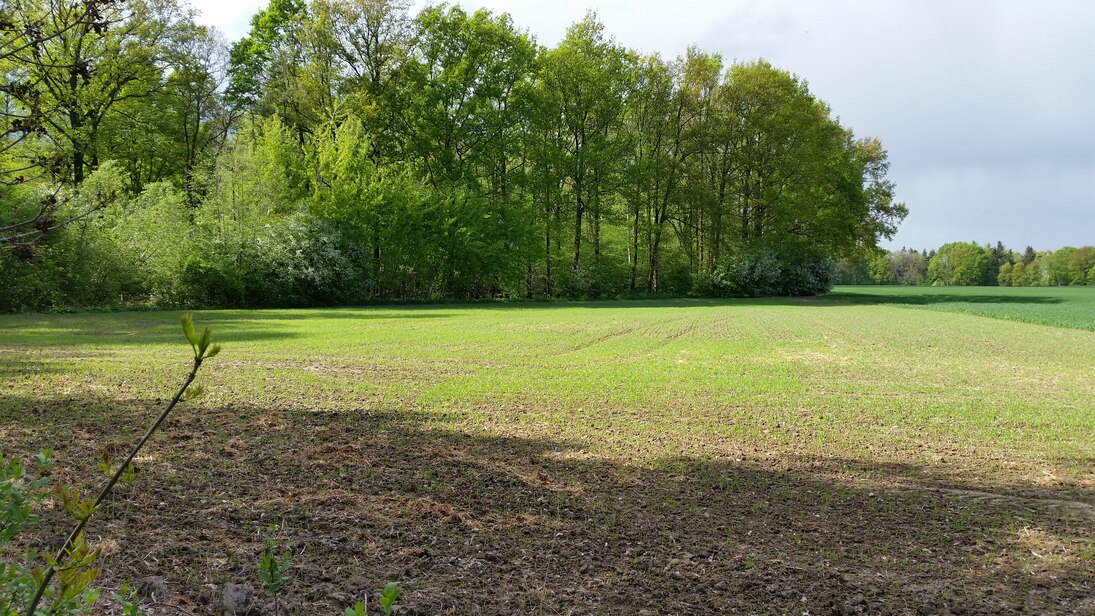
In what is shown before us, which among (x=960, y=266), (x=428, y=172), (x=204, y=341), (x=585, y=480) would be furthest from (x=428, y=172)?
(x=960, y=266)

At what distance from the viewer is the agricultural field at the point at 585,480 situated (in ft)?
12.7

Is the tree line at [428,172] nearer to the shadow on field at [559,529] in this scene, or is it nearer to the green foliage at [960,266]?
the shadow on field at [559,529]

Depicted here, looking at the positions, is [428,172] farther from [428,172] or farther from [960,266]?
[960,266]

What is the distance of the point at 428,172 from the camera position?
39.6 metres

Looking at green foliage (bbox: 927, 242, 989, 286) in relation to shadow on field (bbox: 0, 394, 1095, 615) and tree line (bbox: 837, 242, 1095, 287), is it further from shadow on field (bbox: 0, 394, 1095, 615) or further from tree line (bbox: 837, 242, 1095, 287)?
shadow on field (bbox: 0, 394, 1095, 615)

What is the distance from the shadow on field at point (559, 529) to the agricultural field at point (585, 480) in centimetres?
2

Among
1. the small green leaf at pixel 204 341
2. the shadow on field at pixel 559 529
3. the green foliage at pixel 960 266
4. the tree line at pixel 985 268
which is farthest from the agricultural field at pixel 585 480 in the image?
the green foliage at pixel 960 266

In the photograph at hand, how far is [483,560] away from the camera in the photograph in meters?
4.12

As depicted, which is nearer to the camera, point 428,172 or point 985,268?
point 428,172

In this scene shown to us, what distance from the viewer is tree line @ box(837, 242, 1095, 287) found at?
113625 mm

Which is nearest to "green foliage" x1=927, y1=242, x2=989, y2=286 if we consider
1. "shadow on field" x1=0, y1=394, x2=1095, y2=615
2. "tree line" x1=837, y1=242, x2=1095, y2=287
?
"tree line" x1=837, y1=242, x2=1095, y2=287

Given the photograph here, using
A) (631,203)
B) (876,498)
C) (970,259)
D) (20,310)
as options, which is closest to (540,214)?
(631,203)

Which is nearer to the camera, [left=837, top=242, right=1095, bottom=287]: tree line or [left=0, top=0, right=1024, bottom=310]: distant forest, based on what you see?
[left=0, top=0, right=1024, bottom=310]: distant forest

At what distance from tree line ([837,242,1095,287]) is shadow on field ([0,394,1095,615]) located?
108047 millimetres
